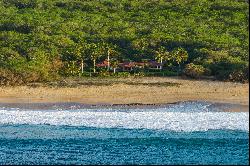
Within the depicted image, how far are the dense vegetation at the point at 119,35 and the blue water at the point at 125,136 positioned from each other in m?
10.6

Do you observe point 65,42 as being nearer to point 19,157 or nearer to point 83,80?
point 83,80

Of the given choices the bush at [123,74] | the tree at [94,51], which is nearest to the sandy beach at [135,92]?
the bush at [123,74]

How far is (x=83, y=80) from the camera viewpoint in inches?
1793

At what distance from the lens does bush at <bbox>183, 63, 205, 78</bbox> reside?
149 feet

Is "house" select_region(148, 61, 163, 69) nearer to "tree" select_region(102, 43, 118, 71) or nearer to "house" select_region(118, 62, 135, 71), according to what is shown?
"house" select_region(118, 62, 135, 71)

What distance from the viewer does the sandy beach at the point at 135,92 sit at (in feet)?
129

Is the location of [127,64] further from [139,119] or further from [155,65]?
[139,119]

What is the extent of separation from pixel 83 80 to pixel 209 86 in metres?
9.04

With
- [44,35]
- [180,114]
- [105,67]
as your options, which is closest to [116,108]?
[180,114]

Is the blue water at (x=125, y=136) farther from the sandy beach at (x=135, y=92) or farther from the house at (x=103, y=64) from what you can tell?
the house at (x=103, y=64)

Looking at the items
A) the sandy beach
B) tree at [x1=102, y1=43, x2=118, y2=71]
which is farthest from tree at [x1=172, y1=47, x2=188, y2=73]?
tree at [x1=102, y1=43, x2=118, y2=71]

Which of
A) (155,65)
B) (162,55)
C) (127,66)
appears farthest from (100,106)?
(162,55)

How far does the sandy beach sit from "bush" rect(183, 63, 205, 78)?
109cm

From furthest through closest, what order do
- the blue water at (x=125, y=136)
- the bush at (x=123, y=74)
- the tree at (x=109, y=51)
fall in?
the tree at (x=109, y=51)
the bush at (x=123, y=74)
the blue water at (x=125, y=136)
